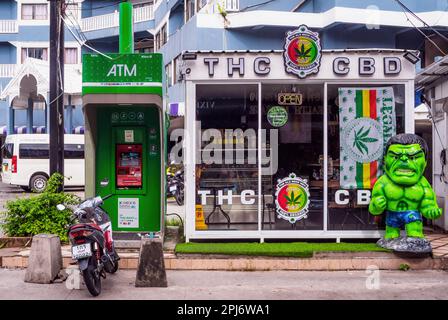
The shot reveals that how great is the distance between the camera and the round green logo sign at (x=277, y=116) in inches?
375

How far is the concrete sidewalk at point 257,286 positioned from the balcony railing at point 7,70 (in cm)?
2743

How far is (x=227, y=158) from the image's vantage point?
9633mm

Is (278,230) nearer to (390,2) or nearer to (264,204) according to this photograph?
(264,204)

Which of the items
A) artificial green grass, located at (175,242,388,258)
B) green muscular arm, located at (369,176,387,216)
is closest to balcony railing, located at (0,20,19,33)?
artificial green grass, located at (175,242,388,258)

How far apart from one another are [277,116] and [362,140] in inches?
58.9

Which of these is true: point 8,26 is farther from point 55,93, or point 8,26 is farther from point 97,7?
point 55,93

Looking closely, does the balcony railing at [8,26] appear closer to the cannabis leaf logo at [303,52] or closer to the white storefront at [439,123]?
the white storefront at [439,123]

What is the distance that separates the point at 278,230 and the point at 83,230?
3.77 metres

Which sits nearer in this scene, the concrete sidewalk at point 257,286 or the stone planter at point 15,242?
the concrete sidewalk at point 257,286

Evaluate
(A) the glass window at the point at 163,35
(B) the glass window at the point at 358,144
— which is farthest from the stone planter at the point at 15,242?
(A) the glass window at the point at 163,35

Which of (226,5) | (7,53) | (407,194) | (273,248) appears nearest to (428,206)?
(407,194)

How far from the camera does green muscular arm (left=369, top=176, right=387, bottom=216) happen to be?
8680 mm

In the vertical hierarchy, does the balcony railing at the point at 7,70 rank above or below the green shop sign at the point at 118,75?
above
